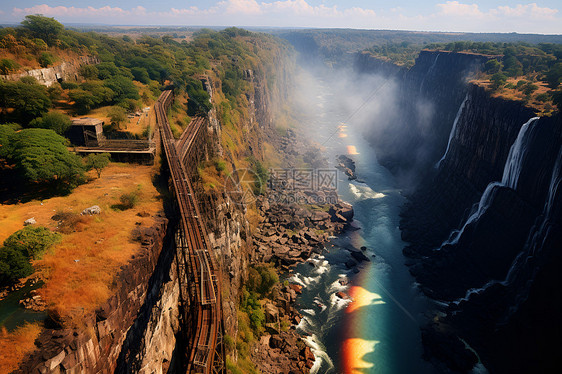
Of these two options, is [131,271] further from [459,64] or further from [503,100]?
[459,64]

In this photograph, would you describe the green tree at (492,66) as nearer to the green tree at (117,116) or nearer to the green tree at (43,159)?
the green tree at (117,116)

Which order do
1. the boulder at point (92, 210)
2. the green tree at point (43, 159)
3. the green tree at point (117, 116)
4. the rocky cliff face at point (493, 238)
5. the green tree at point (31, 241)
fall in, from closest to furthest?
1. the green tree at point (31, 241)
2. the boulder at point (92, 210)
3. the green tree at point (43, 159)
4. the rocky cliff face at point (493, 238)
5. the green tree at point (117, 116)

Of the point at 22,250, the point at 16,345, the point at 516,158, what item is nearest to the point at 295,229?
the point at 516,158

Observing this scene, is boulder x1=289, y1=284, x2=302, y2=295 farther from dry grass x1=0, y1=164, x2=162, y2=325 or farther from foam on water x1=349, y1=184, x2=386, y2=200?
foam on water x1=349, y1=184, x2=386, y2=200

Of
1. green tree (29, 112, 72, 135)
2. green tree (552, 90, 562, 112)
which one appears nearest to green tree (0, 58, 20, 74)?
green tree (29, 112, 72, 135)

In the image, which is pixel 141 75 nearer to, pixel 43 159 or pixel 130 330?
pixel 43 159

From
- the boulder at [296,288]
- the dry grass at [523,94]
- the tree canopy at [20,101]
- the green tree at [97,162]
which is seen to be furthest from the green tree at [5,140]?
the dry grass at [523,94]

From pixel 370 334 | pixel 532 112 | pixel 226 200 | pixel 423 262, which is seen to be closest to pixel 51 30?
pixel 226 200
